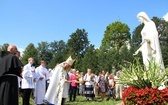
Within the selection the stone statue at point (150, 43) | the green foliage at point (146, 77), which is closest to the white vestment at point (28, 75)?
the stone statue at point (150, 43)

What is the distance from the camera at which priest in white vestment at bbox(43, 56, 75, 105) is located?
11.7 m

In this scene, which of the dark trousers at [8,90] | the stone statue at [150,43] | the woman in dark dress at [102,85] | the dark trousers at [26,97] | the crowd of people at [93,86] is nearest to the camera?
the dark trousers at [8,90]

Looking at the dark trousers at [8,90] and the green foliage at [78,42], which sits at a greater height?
the green foliage at [78,42]

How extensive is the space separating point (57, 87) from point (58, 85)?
0.31 ft

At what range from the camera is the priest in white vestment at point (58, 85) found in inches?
459

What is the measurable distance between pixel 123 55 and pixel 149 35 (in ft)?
127

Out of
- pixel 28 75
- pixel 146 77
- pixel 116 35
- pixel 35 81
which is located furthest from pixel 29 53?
pixel 146 77

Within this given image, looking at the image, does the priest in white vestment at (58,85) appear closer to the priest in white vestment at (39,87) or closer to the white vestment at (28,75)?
the white vestment at (28,75)

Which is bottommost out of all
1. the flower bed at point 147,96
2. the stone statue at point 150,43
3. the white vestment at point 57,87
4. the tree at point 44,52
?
the flower bed at point 147,96

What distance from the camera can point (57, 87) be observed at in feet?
38.9

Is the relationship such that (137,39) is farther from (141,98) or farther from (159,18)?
(141,98)

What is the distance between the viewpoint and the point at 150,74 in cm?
752

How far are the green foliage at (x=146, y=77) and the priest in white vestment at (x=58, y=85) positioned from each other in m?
4.44

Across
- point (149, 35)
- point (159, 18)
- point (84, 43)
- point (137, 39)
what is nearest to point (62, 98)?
point (149, 35)
